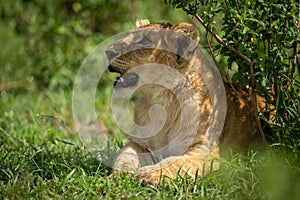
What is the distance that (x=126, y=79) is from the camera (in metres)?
5.07

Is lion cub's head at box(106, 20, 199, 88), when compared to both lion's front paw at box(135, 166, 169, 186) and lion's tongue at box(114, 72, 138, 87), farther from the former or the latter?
lion's front paw at box(135, 166, 169, 186)

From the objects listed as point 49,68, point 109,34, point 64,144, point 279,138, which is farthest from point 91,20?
point 279,138

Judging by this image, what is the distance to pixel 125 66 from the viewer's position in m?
5.02

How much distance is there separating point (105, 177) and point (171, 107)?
31.7 inches

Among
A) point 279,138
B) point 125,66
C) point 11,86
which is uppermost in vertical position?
point 125,66

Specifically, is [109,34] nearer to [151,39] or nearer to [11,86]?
[11,86]

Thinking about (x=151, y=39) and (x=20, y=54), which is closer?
(x=151, y=39)

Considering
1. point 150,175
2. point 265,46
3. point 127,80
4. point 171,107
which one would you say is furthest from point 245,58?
point 150,175

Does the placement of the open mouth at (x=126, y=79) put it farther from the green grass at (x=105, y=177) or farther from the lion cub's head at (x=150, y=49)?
the green grass at (x=105, y=177)

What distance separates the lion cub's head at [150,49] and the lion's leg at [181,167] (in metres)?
0.64

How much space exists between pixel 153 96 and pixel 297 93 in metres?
1.08

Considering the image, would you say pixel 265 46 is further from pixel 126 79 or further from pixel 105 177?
pixel 105 177

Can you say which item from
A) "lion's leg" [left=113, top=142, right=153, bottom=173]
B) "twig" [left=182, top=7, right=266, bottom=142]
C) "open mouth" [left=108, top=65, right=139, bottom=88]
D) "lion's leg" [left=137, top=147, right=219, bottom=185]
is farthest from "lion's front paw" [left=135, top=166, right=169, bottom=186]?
"twig" [left=182, top=7, right=266, bottom=142]

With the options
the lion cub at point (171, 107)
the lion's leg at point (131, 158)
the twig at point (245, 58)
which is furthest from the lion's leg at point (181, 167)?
the twig at point (245, 58)
